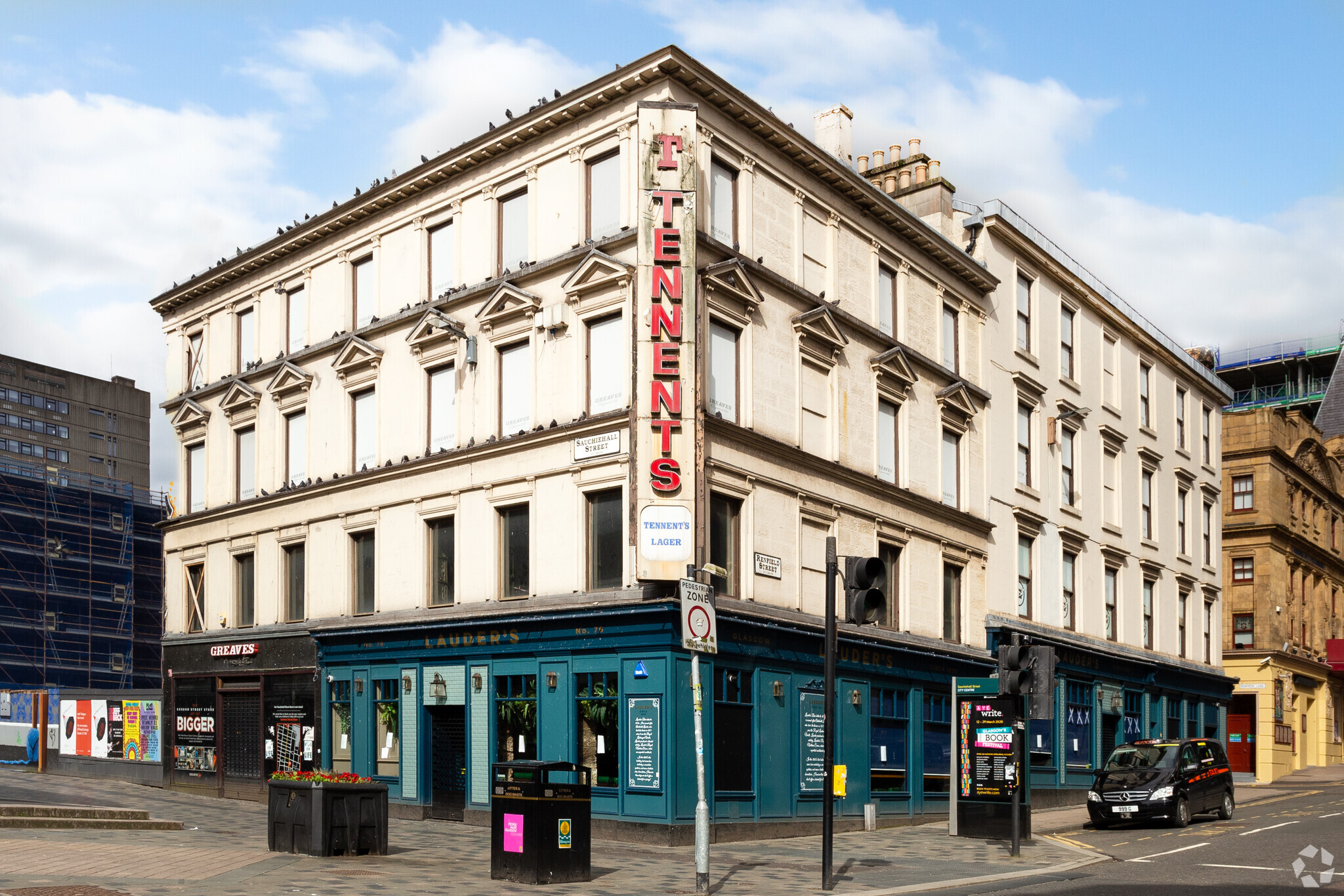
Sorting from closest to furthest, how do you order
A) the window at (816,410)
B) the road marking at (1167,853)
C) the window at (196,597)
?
the road marking at (1167,853), the window at (816,410), the window at (196,597)

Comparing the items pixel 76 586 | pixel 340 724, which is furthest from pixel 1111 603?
pixel 76 586

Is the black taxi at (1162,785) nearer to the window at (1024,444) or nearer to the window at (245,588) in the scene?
the window at (1024,444)

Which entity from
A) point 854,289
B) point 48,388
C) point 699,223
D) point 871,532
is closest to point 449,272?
point 699,223

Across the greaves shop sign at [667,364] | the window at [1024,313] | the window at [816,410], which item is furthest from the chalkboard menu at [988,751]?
the window at [1024,313]

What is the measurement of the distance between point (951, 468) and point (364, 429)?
46.5 feet

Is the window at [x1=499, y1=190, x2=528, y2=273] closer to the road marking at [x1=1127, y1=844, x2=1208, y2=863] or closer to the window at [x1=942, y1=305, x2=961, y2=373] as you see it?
the window at [x1=942, y1=305, x2=961, y2=373]

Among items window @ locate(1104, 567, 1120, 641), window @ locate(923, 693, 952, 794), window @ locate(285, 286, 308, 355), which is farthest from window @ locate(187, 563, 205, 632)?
window @ locate(1104, 567, 1120, 641)

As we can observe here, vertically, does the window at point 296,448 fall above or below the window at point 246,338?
below

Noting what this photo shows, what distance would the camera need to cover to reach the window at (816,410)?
2702 cm

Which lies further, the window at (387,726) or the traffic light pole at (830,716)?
the window at (387,726)

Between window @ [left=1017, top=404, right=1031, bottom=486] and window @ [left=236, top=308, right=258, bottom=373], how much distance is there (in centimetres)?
2028

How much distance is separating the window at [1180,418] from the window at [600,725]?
2922 centimetres

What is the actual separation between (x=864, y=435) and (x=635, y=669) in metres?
8.75

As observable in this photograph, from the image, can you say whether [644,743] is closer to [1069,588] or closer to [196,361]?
[1069,588]
